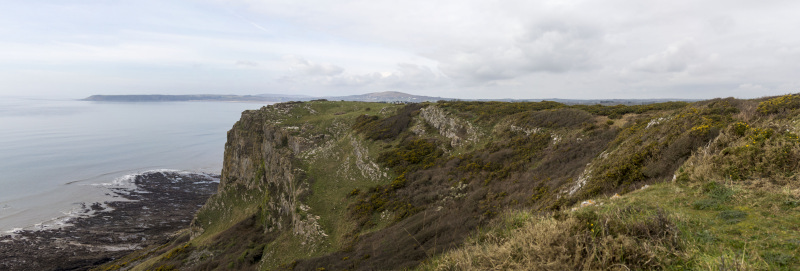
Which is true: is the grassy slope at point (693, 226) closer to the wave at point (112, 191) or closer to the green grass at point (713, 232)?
the green grass at point (713, 232)

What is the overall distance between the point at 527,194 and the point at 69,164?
346 ft

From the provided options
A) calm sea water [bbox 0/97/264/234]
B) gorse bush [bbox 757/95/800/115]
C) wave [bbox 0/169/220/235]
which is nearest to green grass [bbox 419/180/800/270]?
gorse bush [bbox 757/95/800/115]

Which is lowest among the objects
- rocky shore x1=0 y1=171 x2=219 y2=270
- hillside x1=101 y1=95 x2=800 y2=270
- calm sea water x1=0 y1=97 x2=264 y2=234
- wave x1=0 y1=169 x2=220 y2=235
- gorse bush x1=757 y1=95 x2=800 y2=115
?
rocky shore x1=0 y1=171 x2=219 y2=270

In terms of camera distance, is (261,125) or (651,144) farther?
(261,125)

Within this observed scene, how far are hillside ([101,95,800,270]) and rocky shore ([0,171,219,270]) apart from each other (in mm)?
12331

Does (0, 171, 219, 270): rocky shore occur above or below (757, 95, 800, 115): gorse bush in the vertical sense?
below

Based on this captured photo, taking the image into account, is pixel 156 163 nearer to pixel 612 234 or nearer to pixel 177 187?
pixel 177 187

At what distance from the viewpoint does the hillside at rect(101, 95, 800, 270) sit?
497 centimetres

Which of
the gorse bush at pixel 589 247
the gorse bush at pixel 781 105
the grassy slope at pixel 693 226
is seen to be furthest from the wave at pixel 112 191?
the gorse bush at pixel 781 105

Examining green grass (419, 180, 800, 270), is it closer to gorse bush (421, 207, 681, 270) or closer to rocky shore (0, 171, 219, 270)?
gorse bush (421, 207, 681, 270)

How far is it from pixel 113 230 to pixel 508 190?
193 ft

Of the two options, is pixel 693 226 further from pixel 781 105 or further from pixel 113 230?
pixel 113 230

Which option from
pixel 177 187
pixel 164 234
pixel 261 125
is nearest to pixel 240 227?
pixel 261 125

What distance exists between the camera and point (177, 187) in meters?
67.4
